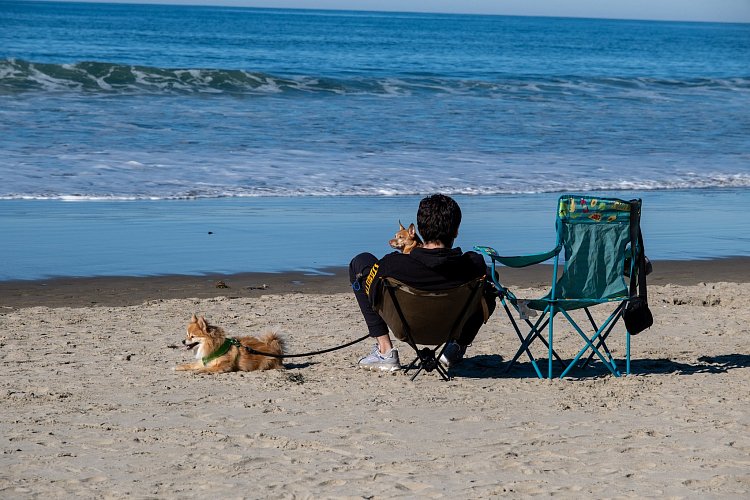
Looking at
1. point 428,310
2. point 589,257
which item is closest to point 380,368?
point 428,310

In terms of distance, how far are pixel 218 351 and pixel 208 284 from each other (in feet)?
8.64

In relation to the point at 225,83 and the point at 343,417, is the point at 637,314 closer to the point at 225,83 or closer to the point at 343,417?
the point at 343,417

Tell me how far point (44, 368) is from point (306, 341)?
5.33 ft

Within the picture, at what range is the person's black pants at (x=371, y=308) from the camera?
217 inches

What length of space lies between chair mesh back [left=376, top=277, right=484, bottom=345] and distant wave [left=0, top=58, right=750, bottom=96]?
20.6 meters

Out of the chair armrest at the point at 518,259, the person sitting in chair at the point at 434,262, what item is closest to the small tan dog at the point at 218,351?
the person sitting in chair at the point at 434,262

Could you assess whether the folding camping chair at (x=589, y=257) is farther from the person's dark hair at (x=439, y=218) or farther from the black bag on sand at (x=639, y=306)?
the person's dark hair at (x=439, y=218)

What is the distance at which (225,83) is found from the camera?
2798cm

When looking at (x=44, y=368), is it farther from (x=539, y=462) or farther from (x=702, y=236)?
(x=702, y=236)

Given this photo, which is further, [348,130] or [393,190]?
[348,130]

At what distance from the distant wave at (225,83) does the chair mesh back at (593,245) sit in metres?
20.9

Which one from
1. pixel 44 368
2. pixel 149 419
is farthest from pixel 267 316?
pixel 149 419

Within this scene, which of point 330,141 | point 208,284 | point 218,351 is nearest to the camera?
point 218,351

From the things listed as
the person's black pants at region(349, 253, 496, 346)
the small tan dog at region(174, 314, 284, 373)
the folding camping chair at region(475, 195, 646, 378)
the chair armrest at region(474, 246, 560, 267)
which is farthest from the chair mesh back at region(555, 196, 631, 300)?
the small tan dog at region(174, 314, 284, 373)
